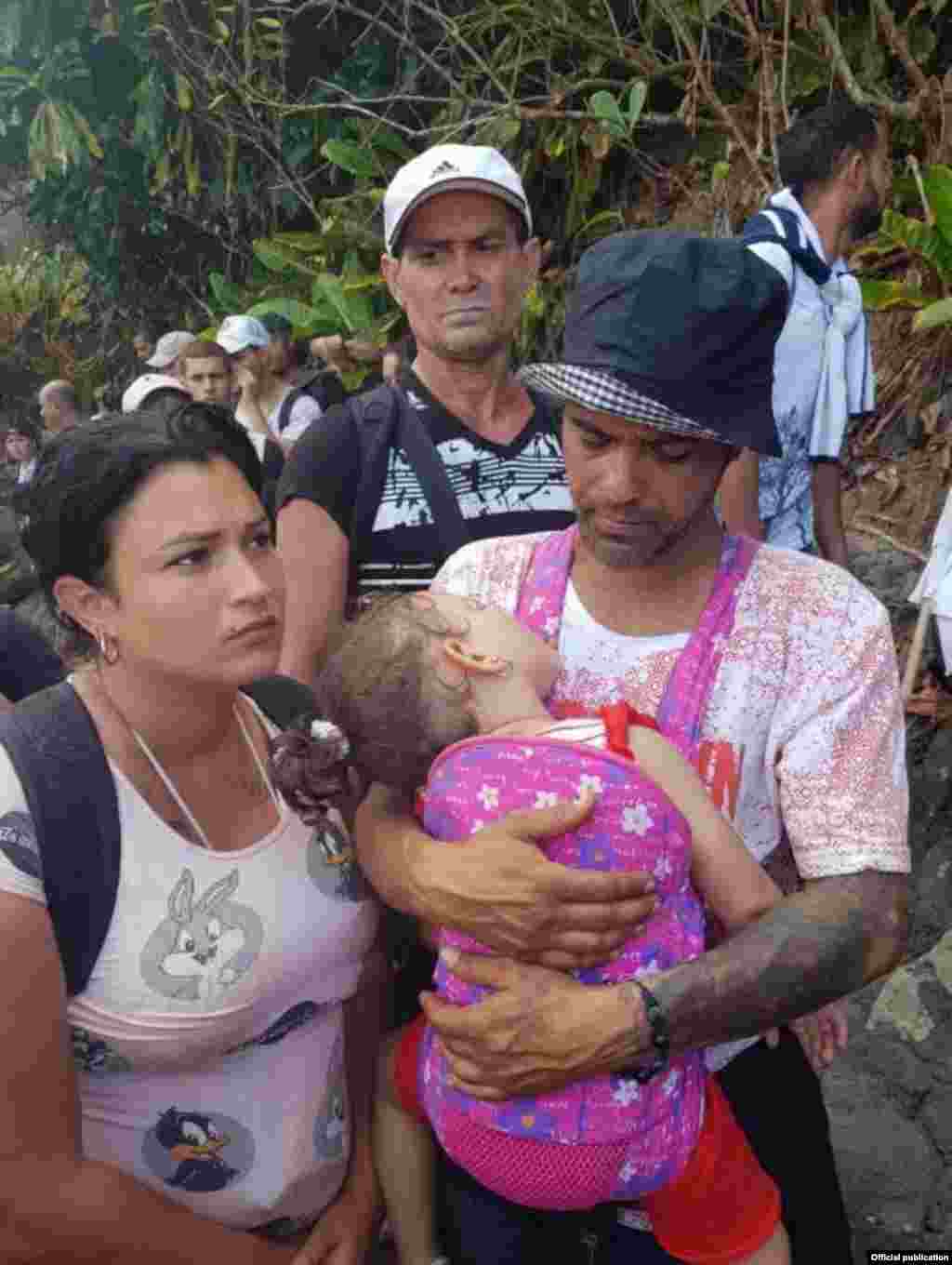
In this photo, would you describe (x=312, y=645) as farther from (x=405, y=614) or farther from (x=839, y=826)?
(x=839, y=826)

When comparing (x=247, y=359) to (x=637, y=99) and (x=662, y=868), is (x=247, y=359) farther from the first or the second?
(x=662, y=868)

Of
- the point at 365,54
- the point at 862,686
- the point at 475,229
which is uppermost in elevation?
the point at 365,54

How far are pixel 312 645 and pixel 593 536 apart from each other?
939 millimetres

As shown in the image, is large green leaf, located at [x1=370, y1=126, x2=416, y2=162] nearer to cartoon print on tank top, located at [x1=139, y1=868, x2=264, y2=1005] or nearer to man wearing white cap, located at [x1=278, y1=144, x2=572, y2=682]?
man wearing white cap, located at [x1=278, y1=144, x2=572, y2=682]

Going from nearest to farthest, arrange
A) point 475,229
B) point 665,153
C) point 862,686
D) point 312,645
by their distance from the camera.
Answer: point 862,686 < point 312,645 < point 475,229 < point 665,153

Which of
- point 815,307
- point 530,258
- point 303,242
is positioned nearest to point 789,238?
point 815,307

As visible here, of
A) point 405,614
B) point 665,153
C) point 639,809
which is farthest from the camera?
point 665,153

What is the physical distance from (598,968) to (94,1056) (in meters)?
0.75

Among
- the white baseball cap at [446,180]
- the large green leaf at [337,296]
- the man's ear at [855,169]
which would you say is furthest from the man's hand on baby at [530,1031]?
the large green leaf at [337,296]

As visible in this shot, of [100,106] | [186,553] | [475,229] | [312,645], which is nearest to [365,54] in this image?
[100,106]

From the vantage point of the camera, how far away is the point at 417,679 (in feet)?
5.94

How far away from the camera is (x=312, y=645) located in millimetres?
2637

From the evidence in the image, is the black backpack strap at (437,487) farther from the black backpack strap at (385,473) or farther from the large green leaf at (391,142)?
the large green leaf at (391,142)

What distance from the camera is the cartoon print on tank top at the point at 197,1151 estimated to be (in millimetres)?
1877
